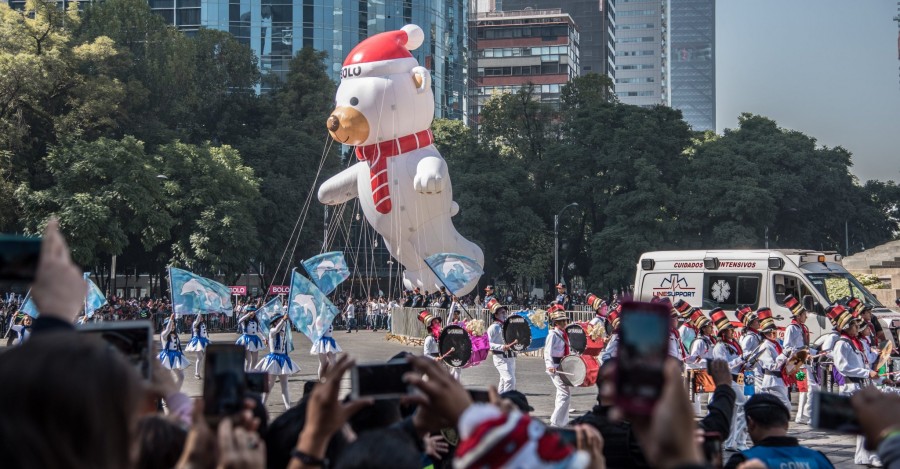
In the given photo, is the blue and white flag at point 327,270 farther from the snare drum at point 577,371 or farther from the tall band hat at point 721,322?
the tall band hat at point 721,322

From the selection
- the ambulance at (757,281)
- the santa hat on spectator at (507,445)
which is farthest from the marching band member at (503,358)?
the santa hat on spectator at (507,445)

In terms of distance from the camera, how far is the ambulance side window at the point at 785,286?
23484 mm

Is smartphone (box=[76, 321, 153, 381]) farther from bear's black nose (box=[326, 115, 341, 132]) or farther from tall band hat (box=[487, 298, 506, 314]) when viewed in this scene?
bear's black nose (box=[326, 115, 341, 132])

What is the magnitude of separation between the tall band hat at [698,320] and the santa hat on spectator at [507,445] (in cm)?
1571

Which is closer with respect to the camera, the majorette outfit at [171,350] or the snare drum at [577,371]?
the snare drum at [577,371]

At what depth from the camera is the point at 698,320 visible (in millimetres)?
18438

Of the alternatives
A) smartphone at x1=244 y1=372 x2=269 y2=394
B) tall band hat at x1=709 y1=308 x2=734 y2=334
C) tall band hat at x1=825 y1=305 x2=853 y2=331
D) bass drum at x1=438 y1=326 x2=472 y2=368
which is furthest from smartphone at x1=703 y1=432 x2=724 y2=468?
bass drum at x1=438 y1=326 x2=472 y2=368

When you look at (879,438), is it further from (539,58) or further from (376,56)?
(539,58)

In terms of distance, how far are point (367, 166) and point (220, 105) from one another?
2810 centimetres

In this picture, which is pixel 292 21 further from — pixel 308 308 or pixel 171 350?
pixel 308 308

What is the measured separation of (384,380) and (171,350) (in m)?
16.0

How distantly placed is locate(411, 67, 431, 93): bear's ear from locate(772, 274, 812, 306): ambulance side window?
10.1 m

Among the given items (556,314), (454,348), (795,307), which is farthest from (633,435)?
(795,307)

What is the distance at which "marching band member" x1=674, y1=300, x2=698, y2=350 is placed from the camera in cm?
1961
